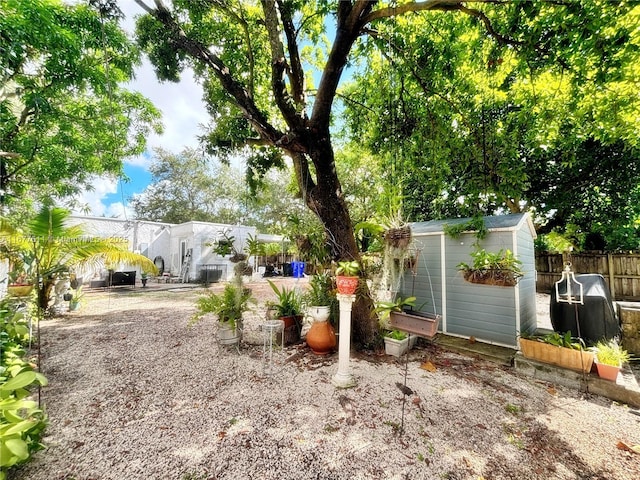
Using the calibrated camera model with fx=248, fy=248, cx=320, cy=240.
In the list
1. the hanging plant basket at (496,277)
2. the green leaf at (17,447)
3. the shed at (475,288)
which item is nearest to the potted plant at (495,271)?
the hanging plant basket at (496,277)

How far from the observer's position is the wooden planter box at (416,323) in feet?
Result: 8.79

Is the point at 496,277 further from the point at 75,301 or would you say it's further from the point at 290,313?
the point at 75,301

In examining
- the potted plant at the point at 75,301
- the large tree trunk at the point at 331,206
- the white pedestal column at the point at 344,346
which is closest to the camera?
the white pedestal column at the point at 344,346

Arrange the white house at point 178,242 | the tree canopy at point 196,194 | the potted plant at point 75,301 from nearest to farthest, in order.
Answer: the potted plant at point 75,301 → the white house at point 178,242 → the tree canopy at point 196,194

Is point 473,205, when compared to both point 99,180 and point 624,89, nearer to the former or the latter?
point 624,89

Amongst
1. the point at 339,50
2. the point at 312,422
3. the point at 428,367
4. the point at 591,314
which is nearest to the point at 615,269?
the point at 591,314

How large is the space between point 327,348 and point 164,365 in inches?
88.5

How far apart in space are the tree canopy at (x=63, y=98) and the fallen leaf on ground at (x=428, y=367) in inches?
233

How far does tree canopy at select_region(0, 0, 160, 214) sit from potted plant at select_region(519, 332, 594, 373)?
6.92 metres

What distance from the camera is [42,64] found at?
5.74m

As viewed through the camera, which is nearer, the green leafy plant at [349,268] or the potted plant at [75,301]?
the green leafy plant at [349,268]

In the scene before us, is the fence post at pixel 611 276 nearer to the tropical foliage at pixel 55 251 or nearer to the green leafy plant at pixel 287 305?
the green leafy plant at pixel 287 305

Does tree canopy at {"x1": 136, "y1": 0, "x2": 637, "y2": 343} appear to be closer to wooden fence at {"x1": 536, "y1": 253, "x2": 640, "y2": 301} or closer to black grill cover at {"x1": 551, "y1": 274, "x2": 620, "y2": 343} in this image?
black grill cover at {"x1": 551, "y1": 274, "x2": 620, "y2": 343}

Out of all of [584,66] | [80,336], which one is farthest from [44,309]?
[584,66]
